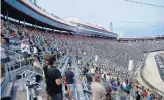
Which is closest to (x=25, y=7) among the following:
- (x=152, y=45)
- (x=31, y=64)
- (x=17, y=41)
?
(x=17, y=41)

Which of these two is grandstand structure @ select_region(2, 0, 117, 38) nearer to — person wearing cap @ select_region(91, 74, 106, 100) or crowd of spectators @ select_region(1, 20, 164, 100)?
crowd of spectators @ select_region(1, 20, 164, 100)

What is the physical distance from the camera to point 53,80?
196 inches

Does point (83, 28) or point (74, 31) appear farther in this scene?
point (83, 28)

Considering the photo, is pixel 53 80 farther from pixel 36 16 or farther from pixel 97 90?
pixel 36 16

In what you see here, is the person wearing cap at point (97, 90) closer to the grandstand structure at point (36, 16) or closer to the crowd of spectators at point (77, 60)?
the crowd of spectators at point (77, 60)

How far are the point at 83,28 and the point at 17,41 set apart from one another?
43298 millimetres

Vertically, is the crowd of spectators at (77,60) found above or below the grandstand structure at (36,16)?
below

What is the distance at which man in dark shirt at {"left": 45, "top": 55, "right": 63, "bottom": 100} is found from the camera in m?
4.92

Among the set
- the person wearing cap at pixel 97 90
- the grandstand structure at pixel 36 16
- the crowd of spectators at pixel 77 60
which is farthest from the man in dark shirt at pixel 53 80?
the grandstand structure at pixel 36 16

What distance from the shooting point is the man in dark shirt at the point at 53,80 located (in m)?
4.92

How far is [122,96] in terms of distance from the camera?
35.0 ft

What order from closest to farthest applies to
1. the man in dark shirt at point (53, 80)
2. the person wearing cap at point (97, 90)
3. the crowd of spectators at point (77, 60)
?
the man in dark shirt at point (53, 80)
the person wearing cap at point (97, 90)
the crowd of spectators at point (77, 60)

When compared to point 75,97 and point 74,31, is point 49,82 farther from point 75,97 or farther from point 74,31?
point 74,31

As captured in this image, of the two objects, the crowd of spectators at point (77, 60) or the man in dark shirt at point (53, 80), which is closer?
the man in dark shirt at point (53, 80)
